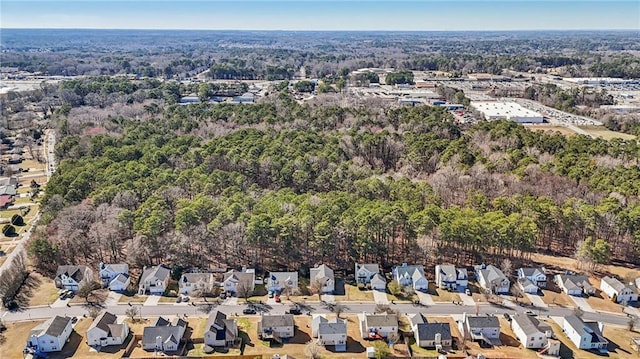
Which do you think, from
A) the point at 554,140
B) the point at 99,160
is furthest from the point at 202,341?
the point at 554,140

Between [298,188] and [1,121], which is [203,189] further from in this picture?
[1,121]

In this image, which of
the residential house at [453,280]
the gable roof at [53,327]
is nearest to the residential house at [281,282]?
the residential house at [453,280]

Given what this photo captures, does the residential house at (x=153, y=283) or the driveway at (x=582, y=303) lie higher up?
the residential house at (x=153, y=283)

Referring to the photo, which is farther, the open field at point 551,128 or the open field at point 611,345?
the open field at point 551,128

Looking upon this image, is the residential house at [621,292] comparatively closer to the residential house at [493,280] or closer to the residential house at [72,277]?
the residential house at [493,280]

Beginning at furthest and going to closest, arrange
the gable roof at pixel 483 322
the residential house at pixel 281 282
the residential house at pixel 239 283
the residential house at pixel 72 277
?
the residential house at pixel 281 282 → the residential house at pixel 72 277 → the residential house at pixel 239 283 → the gable roof at pixel 483 322

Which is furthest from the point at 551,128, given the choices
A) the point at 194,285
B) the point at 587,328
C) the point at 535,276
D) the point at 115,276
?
the point at 115,276
